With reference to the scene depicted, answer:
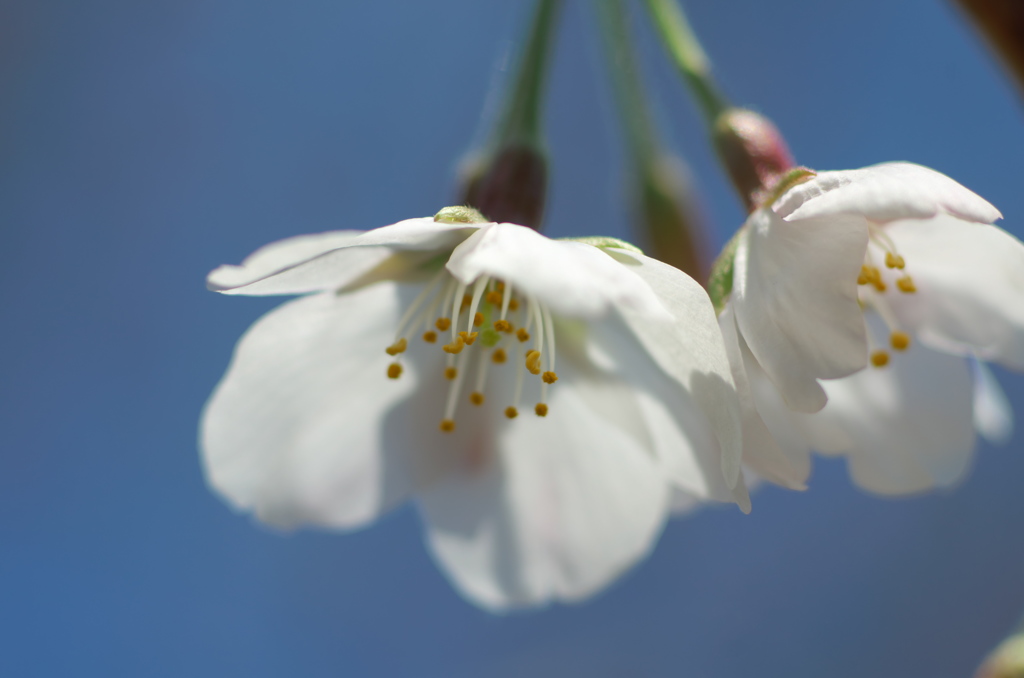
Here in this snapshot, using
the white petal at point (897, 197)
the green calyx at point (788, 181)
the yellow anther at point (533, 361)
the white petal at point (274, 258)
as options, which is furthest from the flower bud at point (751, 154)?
the white petal at point (274, 258)

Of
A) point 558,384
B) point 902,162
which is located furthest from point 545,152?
point 902,162

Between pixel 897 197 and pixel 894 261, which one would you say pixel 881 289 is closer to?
pixel 894 261

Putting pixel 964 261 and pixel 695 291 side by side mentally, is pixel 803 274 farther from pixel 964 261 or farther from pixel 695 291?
pixel 964 261

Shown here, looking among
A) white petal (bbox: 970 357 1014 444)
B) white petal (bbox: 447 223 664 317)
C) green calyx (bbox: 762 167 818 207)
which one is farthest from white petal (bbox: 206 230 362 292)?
white petal (bbox: 970 357 1014 444)

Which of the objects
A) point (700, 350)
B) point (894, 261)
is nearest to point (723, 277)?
point (700, 350)

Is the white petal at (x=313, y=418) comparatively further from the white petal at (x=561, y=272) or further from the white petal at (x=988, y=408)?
the white petal at (x=988, y=408)

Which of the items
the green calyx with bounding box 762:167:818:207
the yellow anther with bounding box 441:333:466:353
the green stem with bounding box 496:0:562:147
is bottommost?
the yellow anther with bounding box 441:333:466:353

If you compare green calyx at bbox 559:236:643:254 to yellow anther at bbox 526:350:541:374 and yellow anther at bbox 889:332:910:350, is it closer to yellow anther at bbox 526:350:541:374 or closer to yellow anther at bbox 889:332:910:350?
yellow anther at bbox 526:350:541:374
